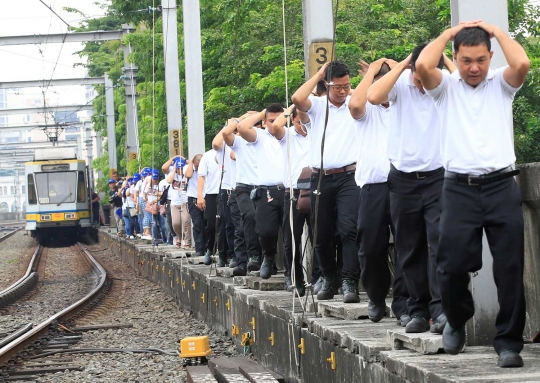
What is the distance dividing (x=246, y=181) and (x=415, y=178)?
20.6 ft

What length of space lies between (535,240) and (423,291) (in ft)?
2.52

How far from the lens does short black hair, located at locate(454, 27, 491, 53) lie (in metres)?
5.36

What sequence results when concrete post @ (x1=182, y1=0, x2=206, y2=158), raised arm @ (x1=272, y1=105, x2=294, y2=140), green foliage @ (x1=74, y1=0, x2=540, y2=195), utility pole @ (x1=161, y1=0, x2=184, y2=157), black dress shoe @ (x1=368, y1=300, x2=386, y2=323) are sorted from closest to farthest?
1. black dress shoe @ (x1=368, y1=300, x2=386, y2=323)
2. raised arm @ (x1=272, y1=105, x2=294, y2=140)
3. concrete post @ (x1=182, y1=0, x2=206, y2=158)
4. green foliage @ (x1=74, y1=0, x2=540, y2=195)
5. utility pole @ (x1=161, y1=0, x2=184, y2=157)

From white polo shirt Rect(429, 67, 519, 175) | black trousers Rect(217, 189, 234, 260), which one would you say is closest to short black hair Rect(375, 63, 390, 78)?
white polo shirt Rect(429, 67, 519, 175)

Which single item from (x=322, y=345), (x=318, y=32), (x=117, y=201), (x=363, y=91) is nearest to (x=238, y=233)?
(x=318, y=32)

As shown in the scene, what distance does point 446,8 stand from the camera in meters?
26.3

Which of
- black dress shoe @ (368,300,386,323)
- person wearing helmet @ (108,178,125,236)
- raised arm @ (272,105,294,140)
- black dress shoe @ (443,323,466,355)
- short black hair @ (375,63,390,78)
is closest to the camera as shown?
black dress shoe @ (443,323,466,355)

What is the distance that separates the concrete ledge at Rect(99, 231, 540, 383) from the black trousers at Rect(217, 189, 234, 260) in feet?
1.43

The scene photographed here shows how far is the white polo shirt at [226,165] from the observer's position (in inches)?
543

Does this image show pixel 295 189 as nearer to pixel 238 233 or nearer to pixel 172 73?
pixel 238 233

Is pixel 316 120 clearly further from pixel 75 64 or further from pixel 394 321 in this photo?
pixel 75 64

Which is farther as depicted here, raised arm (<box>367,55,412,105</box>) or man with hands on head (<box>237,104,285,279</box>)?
man with hands on head (<box>237,104,285,279</box>)

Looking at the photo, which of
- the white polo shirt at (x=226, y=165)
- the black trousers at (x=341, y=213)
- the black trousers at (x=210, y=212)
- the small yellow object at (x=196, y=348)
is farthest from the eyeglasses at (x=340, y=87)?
the black trousers at (x=210, y=212)

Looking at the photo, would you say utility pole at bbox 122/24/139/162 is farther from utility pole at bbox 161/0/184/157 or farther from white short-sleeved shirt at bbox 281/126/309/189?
white short-sleeved shirt at bbox 281/126/309/189
